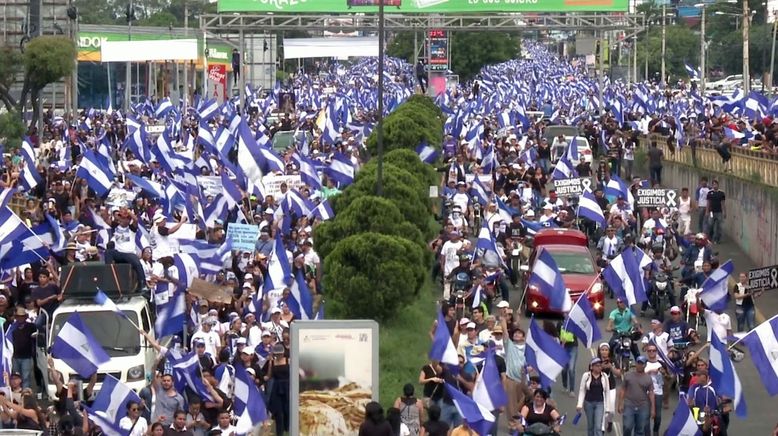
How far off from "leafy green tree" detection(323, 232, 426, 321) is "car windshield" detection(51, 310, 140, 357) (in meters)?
4.65

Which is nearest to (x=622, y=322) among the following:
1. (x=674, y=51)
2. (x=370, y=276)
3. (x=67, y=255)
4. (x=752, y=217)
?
(x=370, y=276)

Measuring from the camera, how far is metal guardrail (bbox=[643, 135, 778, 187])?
33719mm

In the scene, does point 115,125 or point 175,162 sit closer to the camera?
point 175,162

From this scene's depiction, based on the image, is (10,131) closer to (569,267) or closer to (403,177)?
(403,177)

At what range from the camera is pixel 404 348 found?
2361cm

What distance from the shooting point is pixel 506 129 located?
5156 cm

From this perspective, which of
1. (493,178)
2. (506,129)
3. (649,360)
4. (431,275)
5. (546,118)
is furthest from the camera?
(546,118)

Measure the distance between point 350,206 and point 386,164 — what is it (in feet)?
21.7

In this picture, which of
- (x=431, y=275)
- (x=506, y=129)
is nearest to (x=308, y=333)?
(x=431, y=275)

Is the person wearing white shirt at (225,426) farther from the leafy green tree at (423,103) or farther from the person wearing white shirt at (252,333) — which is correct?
the leafy green tree at (423,103)

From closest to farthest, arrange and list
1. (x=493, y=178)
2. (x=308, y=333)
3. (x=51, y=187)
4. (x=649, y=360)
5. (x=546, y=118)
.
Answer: (x=308, y=333), (x=649, y=360), (x=51, y=187), (x=493, y=178), (x=546, y=118)

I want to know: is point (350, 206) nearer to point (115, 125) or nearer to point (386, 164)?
point (386, 164)

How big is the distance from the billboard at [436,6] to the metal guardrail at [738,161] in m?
10.9

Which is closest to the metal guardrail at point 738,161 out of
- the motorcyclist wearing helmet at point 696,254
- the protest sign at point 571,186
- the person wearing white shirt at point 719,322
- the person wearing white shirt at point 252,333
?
the protest sign at point 571,186
